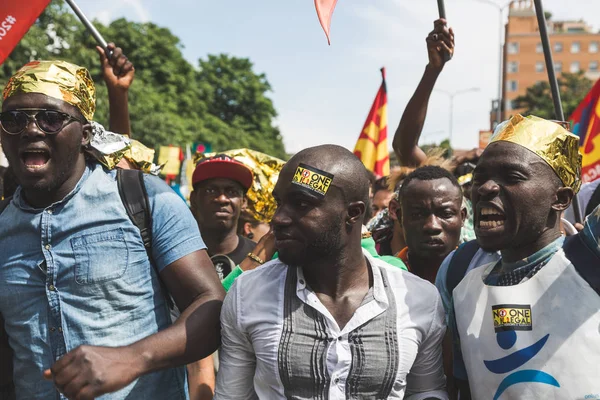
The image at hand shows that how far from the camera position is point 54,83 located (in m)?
2.62

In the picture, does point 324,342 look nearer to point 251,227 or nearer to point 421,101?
point 421,101

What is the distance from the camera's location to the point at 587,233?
2.33 metres

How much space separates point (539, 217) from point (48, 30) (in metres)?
22.2

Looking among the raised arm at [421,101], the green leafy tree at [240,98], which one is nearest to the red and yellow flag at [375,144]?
the raised arm at [421,101]

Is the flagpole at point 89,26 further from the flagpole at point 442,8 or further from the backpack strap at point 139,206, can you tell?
the flagpole at point 442,8

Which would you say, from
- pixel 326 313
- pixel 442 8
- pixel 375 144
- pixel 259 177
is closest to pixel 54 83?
pixel 326 313

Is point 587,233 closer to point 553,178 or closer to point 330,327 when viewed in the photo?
point 553,178

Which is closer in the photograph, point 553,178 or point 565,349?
point 565,349

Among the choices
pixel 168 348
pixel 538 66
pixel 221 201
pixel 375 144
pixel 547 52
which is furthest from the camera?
pixel 538 66

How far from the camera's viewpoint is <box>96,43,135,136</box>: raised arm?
12.3 ft

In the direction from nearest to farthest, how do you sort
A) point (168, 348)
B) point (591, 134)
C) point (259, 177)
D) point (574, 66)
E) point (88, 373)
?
point (88, 373)
point (168, 348)
point (259, 177)
point (591, 134)
point (574, 66)

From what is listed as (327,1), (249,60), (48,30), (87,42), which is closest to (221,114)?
(249,60)

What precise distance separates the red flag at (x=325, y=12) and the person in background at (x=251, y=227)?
2456mm

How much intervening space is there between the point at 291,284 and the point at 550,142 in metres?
1.09
